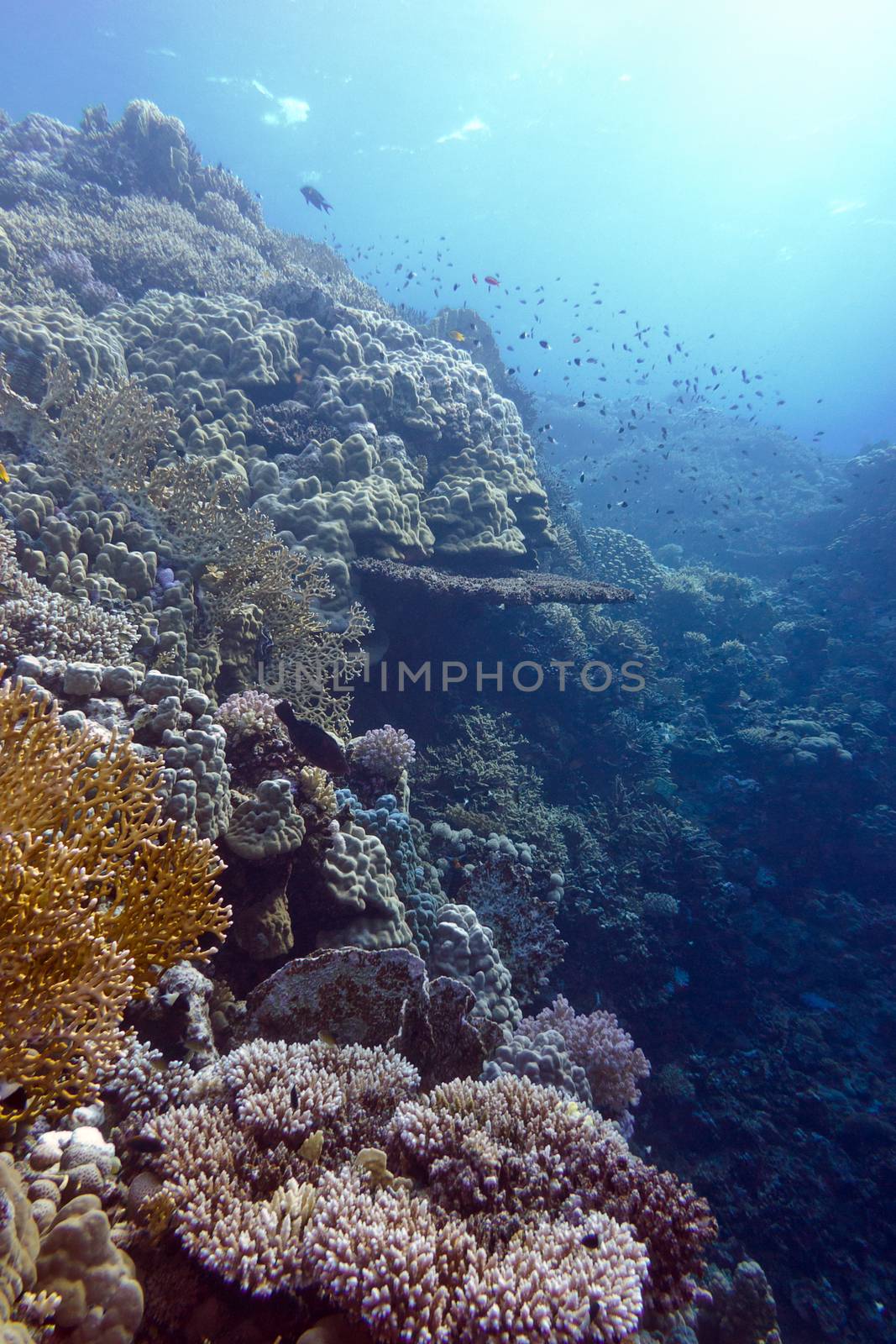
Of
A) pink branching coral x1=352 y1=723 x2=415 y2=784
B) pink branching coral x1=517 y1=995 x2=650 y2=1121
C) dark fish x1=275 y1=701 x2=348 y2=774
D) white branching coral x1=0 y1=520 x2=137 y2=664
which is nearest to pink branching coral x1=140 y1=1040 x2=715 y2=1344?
pink branching coral x1=517 y1=995 x2=650 y2=1121

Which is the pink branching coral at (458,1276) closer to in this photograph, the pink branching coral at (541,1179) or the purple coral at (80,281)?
the pink branching coral at (541,1179)

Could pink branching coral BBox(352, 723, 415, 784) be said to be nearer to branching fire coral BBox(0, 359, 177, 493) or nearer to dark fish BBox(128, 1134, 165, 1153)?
branching fire coral BBox(0, 359, 177, 493)

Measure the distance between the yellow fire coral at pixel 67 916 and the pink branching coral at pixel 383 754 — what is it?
3.84 m

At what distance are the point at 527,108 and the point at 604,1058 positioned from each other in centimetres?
6179

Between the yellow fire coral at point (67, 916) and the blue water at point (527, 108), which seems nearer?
the yellow fire coral at point (67, 916)

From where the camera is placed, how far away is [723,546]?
2391cm

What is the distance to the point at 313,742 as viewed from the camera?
575 cm

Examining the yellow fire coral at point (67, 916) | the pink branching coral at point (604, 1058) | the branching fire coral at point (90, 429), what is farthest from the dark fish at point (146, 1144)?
the branching fire coral at point (90, 429)

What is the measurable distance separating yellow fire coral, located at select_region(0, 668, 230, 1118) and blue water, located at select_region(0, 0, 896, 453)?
634 inches

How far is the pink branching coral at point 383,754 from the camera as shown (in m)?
6.55

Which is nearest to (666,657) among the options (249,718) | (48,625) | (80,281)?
(249,718)

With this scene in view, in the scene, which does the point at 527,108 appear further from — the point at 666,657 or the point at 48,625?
the point at 48,625

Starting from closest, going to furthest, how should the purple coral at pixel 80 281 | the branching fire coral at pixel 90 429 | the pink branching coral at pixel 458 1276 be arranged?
the pink branching coral at pixel 458 1276, the branching fire coral at pixel 90 429, the purple coral at pixel 80 281

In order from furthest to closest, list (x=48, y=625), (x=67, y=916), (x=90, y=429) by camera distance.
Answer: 1. (x=90, y=429)
2. (x=48, y=625)
3. (x=67, y=916)
